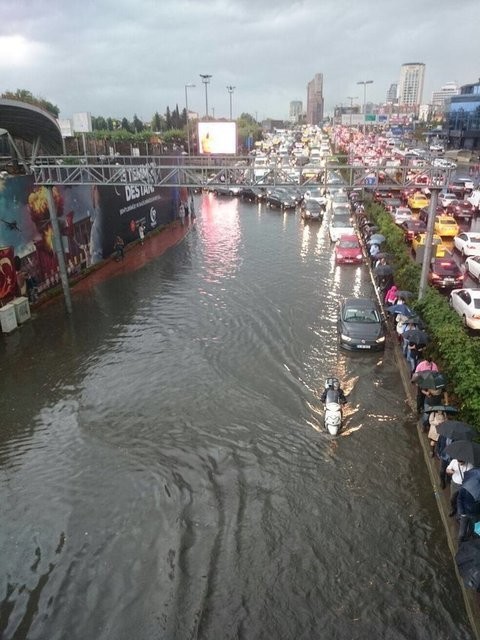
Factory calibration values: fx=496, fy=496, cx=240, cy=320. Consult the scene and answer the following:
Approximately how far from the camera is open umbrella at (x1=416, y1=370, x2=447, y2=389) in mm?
12125

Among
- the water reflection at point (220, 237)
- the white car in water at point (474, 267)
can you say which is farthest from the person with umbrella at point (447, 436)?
the water reflection at point (220, 237)

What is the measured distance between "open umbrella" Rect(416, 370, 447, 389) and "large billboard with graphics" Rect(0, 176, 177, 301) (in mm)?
16219

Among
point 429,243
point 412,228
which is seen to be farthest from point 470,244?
point 429,243

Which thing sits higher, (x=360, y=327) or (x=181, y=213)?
(x=181, y=213)

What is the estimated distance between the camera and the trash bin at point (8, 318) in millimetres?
19328

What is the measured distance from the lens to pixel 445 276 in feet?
73.0

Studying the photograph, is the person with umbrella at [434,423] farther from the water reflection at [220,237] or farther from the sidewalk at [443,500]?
the water reflection at [220,237]

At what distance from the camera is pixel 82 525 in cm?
992

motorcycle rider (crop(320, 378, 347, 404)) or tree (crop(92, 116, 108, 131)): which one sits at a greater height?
tree (crop(92, 116, 108, 131))

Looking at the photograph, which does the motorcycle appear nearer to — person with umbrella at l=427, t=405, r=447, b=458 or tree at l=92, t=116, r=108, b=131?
person with umbrella at l=427, t=405, r=447, b=458

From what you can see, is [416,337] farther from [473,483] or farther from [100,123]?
[100,123]

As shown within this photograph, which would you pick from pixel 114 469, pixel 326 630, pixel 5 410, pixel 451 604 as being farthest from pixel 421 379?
pixel 5 410

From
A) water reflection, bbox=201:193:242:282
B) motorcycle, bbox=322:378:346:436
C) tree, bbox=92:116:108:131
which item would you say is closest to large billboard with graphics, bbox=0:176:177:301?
water reflection, bbox=201:193:242:282

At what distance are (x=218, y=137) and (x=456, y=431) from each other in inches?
1875
